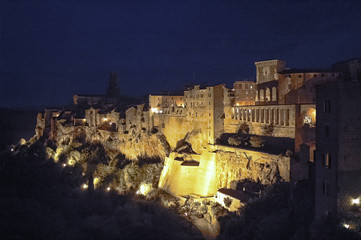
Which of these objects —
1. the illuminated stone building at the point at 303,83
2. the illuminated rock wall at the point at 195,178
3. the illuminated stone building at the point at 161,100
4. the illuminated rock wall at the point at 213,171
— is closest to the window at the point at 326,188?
the illuminated rock wall at the point at 213,171

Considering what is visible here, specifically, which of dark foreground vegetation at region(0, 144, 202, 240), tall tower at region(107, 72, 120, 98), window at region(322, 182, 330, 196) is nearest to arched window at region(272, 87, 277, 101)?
dark foreground vegetation at region(0, 144, 202, 240)

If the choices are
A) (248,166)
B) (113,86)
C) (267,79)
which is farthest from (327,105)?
(113,86)

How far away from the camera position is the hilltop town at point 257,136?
51.0ft

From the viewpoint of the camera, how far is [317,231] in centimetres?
1614

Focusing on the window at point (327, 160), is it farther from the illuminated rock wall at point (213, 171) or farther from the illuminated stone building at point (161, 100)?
the illuminated stone building at point (161, 100)

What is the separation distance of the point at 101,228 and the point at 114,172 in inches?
598

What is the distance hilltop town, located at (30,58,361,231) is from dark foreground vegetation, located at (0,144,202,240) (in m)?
3.86

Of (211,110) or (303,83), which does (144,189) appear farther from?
(303,83)

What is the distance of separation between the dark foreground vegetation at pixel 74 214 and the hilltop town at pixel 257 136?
12.7ft

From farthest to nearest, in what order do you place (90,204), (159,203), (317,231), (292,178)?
(90,204), (159,203), (292,178), (317,231)

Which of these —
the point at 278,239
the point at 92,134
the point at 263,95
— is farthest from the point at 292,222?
the point at 92,134

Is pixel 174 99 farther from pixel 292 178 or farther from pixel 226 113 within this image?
pixel 292 178

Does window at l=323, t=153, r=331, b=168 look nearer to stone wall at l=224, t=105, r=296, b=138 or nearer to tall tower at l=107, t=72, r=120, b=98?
stone wall at l=224, t=105, r=296, b=138

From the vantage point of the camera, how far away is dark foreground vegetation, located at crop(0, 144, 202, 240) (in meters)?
26.7
